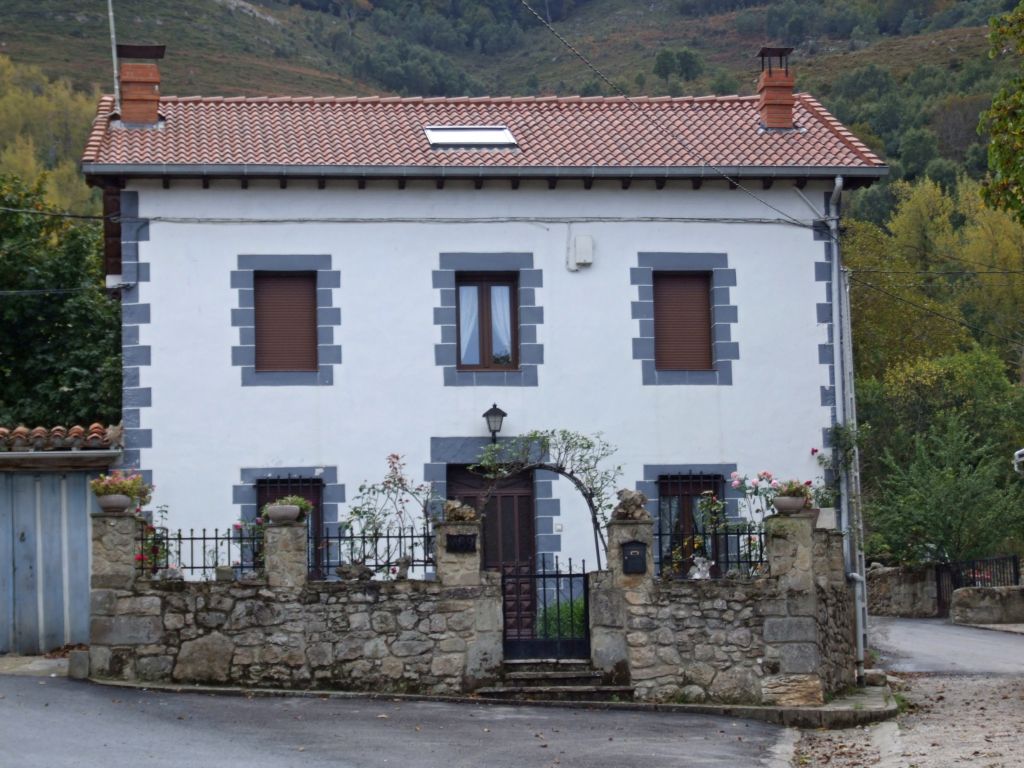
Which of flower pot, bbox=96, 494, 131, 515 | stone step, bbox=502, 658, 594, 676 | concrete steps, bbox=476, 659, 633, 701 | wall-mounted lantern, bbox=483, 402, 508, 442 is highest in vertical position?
wall-mounted lantern, bbox=483, 402, 508, 442

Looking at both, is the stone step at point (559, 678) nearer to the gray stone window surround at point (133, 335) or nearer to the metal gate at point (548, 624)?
the metal gate at point (548, 624)

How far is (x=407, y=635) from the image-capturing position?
15.1m

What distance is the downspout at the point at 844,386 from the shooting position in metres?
19.4

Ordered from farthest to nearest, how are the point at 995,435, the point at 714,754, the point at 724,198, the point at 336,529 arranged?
the point at 995,435
the point at 724,198
the point at 336,529
the point at 714,754

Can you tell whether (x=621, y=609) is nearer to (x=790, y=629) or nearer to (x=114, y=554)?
(x=790, y=629)

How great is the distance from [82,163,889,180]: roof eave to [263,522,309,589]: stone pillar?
17.7 feet

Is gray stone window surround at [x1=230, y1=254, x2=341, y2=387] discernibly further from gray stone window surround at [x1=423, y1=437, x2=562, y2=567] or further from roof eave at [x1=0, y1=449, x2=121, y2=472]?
roof eave at [x1=0, y1=449, x2=121, y2=472]

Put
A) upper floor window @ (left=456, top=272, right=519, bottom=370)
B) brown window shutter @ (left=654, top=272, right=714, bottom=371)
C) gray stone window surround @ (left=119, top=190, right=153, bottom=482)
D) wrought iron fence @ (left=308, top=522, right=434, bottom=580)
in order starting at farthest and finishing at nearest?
brown window shutter @ (left=654, top=272, right=714, bottom=371) < upper floor window @ (left=456, top=272, right=519, bottom=370) < gray stone window surround @ (left=119, top=190, right=153, bottom=482) < wrought iron fence @ (left=308, top=522, right=434, bottom=580)

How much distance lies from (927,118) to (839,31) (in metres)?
30.2

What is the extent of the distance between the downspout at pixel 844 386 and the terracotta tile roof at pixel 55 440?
8216mm

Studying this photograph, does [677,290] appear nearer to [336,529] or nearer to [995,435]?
[336,529]

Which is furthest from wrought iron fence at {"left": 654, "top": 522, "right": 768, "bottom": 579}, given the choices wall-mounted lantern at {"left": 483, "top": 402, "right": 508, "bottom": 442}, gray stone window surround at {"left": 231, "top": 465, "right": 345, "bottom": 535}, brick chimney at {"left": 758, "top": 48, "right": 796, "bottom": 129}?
brick chimney at {"left": 758, "top": 48, "right": 796, "bottom": 129}

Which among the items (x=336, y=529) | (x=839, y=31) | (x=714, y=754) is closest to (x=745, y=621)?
(x=714, y=754)

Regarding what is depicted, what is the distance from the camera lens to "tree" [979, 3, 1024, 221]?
46.4 feet
